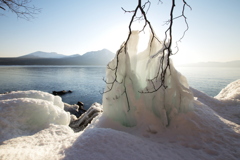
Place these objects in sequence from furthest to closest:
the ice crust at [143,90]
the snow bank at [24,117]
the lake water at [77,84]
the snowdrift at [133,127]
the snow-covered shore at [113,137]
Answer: the lake water at [77,84] < the ice crust at [143,90] < the snow bank at [24,117] < the snowdrift at [133,127] < the snow-covered shore at [113,137]

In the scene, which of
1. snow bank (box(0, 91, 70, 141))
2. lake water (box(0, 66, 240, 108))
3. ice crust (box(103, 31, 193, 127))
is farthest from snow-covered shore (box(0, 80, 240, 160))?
lake water (box(0, 66, 240, 108))

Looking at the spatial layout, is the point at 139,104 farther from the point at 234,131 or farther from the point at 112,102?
the point at 234,131

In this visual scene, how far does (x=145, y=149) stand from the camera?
317 cm

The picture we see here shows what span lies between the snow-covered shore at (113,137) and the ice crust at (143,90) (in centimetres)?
33

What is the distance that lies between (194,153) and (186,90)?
7.63ft

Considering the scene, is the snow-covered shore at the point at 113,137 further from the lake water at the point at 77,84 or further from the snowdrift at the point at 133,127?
the lake water at the point at 77,84

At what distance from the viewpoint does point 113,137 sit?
334 centimetres

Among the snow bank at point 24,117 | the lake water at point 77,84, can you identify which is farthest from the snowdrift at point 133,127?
the lake water at point 77,84

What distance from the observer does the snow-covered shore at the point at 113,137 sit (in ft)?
9.58

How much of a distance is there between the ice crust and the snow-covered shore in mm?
329

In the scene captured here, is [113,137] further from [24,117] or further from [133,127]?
[24,117]

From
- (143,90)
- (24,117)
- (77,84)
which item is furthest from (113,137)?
(77,84)

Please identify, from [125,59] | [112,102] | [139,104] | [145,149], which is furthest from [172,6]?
[112,102]

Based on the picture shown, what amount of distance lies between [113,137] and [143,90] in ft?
9.01
